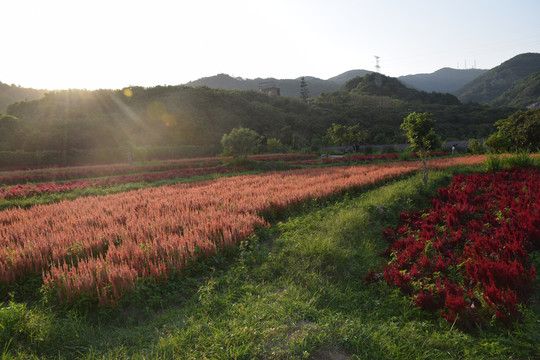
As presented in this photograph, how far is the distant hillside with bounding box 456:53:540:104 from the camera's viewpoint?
15325cm

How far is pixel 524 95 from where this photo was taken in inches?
4343

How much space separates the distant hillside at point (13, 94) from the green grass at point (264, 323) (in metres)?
114

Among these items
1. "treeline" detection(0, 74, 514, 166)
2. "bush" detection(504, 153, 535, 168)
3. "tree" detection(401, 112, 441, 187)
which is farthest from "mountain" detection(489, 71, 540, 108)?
"tree" detection(401, 112, 441, 187)

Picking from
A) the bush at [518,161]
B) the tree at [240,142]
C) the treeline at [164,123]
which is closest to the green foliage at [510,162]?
the bush at [518,161]

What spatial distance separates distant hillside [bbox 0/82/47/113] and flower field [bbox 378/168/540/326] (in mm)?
116080

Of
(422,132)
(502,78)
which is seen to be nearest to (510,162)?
(422,132)

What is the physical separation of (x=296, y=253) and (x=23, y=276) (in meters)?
4.06

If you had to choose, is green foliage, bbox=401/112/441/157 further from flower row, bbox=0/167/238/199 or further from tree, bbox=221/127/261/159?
tree, bbox=221/127/261/159

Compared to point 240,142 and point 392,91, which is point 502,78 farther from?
point 240,142

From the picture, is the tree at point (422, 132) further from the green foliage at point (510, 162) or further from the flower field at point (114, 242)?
the flower field at point (114, 242)

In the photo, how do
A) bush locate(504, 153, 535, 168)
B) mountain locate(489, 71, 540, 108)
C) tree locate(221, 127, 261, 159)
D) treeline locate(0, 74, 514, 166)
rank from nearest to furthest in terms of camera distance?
bush locate(504, 153, 535, 168) < tree locate(221, 127, 261, 159) < treeline locate(0, 74, 514, 166) < mountain locate(489, 71, 540, 108)

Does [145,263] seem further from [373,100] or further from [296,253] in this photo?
[373,100]

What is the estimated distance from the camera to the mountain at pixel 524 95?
10351 cm

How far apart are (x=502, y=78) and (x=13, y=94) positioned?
842ft
